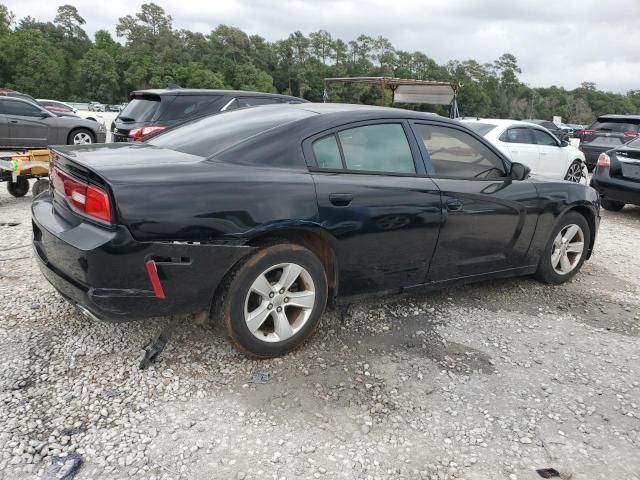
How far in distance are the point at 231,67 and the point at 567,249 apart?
302ft

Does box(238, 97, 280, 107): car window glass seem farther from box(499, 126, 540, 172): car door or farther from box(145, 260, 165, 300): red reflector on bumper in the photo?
box(145, 260, 165, 300): red reflector on bumper

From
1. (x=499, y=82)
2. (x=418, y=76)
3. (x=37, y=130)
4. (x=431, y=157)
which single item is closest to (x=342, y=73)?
(x=418, y=76)

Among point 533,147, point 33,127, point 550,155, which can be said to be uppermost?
point 533,147

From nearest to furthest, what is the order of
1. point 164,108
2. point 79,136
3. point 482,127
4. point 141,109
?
1. point 164,108
2. point 141,109
3. point 482,127
4. point 79,136

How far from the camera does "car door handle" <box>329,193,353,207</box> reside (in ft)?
9.79

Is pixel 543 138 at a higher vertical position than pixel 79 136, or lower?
higher

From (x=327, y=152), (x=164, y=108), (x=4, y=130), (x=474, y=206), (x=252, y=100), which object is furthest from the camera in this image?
(x=4, y=130)

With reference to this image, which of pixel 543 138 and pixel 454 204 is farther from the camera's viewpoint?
pixel 543 138

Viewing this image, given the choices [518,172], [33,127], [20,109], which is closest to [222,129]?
[518,172]

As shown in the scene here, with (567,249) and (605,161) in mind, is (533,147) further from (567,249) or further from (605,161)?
(567,249)

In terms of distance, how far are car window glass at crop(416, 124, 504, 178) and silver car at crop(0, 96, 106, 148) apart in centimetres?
992

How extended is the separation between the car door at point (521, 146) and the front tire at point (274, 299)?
272 inches

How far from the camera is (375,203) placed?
314 cm

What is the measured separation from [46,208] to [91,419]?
4.47ft
